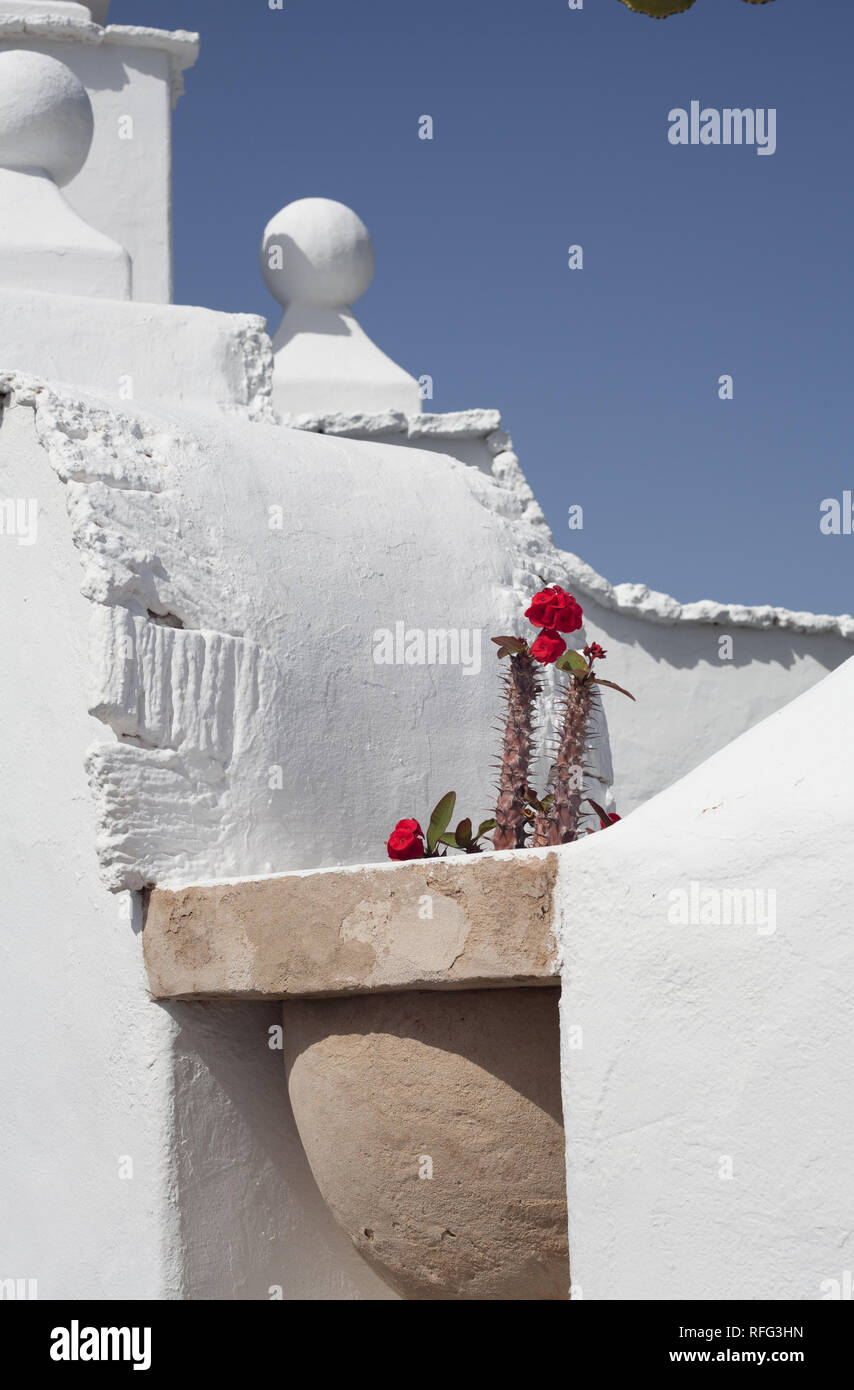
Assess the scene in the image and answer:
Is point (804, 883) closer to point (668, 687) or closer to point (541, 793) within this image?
point (541, 793)

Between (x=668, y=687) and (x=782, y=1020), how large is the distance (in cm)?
585

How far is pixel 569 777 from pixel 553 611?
0.38 metres

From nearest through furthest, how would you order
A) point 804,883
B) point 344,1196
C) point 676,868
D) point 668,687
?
1. point 804,883
2. point 676,868
3. point 344,1196
4. point 668,687

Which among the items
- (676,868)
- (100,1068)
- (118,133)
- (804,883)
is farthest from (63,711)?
(118,133)

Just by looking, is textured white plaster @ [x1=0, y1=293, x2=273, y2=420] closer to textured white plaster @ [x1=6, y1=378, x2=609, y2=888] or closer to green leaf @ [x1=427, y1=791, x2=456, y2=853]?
textured white plaster @ [x1=6, y1=378, x2=609, y2=888]

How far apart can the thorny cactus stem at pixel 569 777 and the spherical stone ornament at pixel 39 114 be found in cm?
257

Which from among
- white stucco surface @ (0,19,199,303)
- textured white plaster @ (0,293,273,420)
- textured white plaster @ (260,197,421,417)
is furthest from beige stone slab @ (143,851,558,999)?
white stucco surface @ (0,19,199,303)

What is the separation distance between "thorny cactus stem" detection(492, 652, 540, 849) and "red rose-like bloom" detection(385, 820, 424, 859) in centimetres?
22

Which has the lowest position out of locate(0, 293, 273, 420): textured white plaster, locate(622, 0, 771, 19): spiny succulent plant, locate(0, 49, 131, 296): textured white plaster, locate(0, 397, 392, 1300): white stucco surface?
locate(0, 397, 392, 1300): white stucco surface

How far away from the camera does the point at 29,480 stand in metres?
3.73

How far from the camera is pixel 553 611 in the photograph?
11.7 feet

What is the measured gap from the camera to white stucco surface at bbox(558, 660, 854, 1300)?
237 centimetres

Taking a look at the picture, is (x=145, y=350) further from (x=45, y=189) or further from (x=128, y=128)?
(x=128, y=128)

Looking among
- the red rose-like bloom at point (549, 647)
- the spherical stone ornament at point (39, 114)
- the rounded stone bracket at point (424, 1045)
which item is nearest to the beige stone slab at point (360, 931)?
the rounded stone bracket at point (424, 1045)
